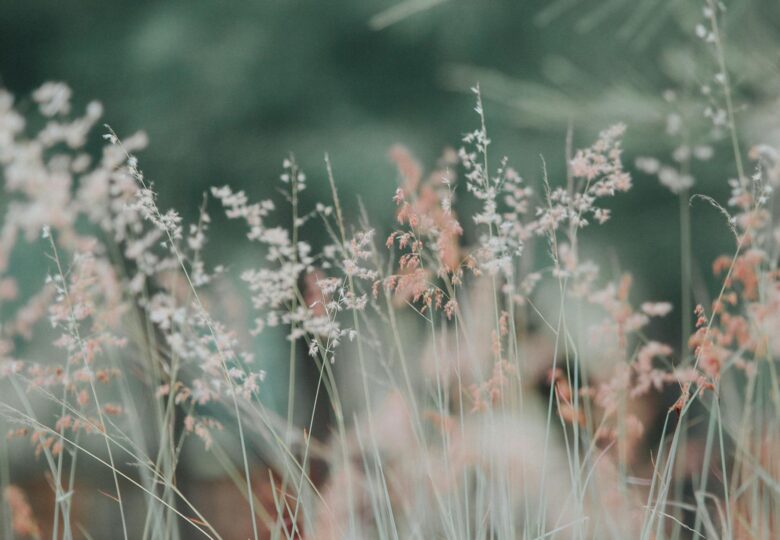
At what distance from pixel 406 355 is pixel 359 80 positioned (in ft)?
2.48

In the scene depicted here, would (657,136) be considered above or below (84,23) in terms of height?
below

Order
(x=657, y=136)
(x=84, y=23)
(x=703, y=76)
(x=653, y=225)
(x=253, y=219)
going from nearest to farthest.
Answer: (x=253, y=219)
(x=703, y=76)
(x=657, y=136)
(x=653, y=225)
(x=84, y=23)

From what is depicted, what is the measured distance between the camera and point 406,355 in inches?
75.0

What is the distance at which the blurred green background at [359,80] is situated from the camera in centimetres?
198

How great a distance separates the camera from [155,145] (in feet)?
7.02

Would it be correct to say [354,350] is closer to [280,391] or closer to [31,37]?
[280,391]

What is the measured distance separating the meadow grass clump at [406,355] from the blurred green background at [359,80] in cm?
7

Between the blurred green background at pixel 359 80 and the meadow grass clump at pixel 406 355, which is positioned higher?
the blurred green background at pixel 359 80

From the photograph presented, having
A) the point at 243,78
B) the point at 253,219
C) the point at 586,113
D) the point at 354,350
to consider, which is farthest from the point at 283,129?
the point at 253,219

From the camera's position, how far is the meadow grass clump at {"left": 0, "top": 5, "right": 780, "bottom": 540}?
1130 millimetres

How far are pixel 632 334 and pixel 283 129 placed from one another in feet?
3.53

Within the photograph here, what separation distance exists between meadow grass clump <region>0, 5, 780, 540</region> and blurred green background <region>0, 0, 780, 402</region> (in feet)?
0.23

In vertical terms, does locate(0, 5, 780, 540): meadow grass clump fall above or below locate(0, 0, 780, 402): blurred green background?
below

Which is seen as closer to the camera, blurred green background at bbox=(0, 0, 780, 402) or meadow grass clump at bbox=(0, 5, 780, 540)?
meadow grass clump at bbox=(0, 5, 780, 540)
